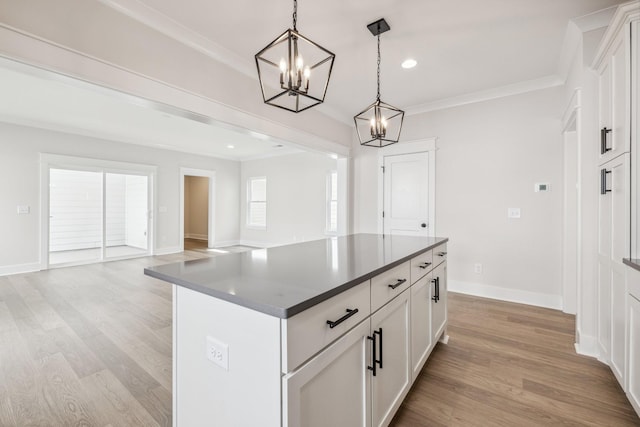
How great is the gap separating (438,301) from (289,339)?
5.89 ft

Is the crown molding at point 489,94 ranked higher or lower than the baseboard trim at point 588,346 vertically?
higher

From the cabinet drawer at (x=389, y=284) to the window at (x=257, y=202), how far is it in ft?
21.3

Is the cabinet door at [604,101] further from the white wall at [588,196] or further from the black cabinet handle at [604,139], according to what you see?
the white wall at [588,196]

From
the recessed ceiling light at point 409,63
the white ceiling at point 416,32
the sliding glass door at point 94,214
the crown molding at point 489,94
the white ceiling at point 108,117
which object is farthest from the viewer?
the sliding glass door at point 94,214

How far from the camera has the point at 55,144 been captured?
5.26m

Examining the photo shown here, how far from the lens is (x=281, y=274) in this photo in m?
1.22

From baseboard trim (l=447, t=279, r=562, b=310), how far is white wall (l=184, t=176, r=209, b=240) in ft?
27.4

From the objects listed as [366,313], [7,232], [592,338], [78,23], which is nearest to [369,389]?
[366,313]

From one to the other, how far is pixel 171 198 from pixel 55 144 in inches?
91.6

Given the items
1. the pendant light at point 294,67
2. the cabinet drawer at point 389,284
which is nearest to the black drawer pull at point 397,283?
the cabinet drawer at point 389,284

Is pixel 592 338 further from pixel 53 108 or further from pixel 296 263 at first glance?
pixel 53 108

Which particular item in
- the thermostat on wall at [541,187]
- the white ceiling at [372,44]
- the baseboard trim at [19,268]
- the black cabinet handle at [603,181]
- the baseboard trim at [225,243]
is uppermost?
the white ceiling at [372,44]

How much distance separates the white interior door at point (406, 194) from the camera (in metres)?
4.32

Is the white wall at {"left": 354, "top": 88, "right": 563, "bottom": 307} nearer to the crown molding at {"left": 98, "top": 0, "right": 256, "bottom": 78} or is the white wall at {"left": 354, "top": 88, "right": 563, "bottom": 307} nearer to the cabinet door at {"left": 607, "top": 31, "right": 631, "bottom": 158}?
the cabinet door at {"left": 607, "top": 31, "right": 631, "bottom": 158}
